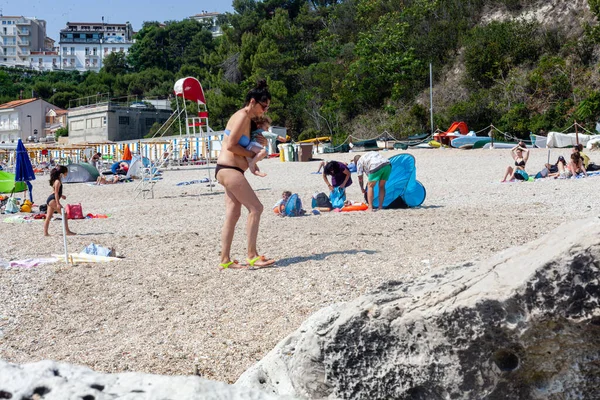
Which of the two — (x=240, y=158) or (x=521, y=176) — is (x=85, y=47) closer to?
(x=521, y=176)

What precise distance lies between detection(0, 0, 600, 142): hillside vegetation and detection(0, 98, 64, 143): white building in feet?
110

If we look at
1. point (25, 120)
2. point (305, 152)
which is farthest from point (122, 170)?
point (25, 120)

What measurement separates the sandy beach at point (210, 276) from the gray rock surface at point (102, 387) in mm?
1164

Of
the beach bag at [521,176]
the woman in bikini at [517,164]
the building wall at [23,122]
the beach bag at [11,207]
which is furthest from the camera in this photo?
the building wall at [23,122]

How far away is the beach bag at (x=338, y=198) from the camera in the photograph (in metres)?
11.4

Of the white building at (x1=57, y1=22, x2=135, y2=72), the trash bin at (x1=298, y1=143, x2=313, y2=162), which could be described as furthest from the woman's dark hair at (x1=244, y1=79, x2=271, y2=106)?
the white building at (x1=57, y1=22, x2=135, y2=72)

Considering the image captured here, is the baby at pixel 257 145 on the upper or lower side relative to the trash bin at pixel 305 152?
lower

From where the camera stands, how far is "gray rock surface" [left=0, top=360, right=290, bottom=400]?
1.90 m

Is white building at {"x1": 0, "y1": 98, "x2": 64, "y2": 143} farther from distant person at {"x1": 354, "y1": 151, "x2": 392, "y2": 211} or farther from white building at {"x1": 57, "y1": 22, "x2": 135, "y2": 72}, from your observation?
distant person at {"x1": 354, "y1": 151, "x2": 392, "y2": 211}

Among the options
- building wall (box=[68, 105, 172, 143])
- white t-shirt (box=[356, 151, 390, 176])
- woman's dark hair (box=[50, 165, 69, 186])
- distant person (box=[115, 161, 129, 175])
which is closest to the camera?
woman's dark hair (box=[50, 165, 69, 186])

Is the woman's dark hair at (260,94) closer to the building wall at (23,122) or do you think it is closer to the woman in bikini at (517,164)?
the woman in bikini at (517,164)

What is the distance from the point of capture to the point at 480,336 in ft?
6.76

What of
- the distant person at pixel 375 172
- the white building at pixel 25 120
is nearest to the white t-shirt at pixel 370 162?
the distant person at pixel 375 172

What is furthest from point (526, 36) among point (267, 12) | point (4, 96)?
point (4, 96)
